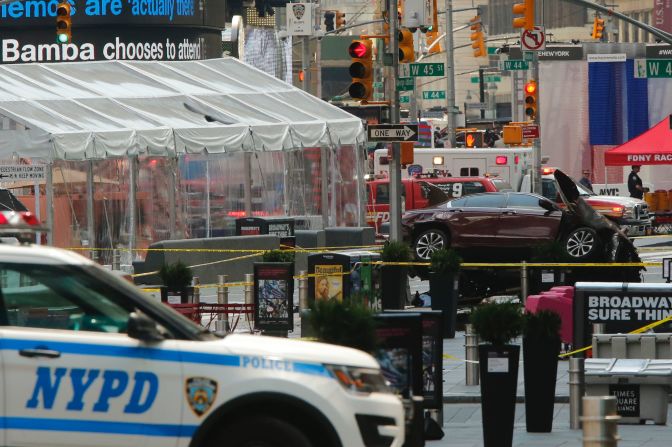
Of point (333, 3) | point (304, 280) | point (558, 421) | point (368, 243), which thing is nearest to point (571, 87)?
point (368, 243)

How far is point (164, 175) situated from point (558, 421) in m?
19.0

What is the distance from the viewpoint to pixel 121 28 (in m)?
42.0

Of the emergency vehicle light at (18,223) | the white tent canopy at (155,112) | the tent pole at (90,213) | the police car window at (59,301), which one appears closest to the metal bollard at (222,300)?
the white tent canopy at (155,112)

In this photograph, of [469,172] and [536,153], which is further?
[469,172]

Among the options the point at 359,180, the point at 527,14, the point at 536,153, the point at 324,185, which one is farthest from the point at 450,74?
the point at 324,185

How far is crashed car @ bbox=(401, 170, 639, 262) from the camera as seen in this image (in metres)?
28.3

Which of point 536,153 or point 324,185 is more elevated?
point 536,153

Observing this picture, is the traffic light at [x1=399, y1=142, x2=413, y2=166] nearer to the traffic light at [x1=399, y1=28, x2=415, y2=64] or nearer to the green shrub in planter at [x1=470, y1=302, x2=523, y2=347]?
the traffic light at [x1=399, y1=28, x2=415, y2=64]

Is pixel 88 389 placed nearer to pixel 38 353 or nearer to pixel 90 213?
pixel 38 353

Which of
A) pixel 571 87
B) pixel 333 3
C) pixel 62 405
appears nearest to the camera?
pixel 62 405

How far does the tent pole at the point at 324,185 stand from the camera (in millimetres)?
37094

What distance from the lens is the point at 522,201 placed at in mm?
29578

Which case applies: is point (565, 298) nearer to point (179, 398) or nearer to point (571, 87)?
point (179, 398)

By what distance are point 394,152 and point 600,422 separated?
1714cm
